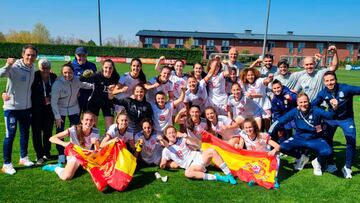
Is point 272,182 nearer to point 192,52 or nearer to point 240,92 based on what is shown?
point 240,92

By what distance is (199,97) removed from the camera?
22.6 feet

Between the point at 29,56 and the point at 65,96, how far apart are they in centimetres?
96

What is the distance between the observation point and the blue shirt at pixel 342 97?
5.76 meters

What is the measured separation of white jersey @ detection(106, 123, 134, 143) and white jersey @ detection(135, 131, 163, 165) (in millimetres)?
143

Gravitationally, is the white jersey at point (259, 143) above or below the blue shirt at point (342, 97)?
below

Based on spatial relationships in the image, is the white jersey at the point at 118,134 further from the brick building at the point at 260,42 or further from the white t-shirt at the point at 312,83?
the brick building at the point at 260,42

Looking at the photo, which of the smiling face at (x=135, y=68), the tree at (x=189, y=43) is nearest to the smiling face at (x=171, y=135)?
the smiling face at (x=135, y=68)

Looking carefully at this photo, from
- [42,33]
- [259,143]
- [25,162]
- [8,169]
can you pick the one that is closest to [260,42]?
[42,33]

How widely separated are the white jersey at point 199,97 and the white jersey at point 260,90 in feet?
2.77

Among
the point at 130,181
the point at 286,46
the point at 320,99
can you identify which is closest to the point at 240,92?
the point at 320,99

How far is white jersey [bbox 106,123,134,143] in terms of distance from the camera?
5.88 meters

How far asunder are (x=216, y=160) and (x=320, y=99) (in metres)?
2.27

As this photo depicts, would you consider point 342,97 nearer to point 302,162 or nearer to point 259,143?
point 302,162

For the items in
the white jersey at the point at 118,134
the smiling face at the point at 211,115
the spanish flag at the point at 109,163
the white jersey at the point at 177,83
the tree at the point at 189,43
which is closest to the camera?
the spanish flag at the point at 109,163
